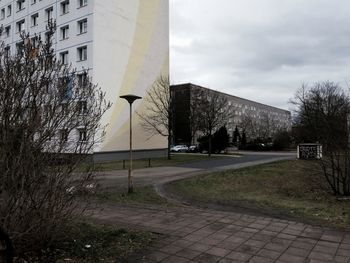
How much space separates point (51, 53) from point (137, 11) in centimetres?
3661

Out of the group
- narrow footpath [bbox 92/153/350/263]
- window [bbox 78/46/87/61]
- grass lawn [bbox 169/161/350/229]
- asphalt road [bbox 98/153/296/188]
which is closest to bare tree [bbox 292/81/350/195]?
grass lawn [bbox 169/161/350/229]

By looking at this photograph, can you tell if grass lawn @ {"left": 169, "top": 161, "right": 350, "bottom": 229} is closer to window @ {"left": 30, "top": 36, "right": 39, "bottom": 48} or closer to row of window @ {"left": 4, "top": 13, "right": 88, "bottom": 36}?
window @ {"left": 30, "top": 36, "right": 39, "bottom": 48}

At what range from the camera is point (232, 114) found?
184 feet

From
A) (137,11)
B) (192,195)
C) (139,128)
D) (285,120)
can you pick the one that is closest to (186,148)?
(139,128)

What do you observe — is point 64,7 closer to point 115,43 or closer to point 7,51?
point 115,43

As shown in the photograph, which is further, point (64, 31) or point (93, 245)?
point (64, 31)

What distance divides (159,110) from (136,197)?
28.5 meters

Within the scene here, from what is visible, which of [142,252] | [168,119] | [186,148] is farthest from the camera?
[186,148]

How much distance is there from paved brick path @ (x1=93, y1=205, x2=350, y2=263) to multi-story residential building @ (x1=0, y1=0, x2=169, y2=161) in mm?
25502

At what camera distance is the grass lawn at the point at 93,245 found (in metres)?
5.33

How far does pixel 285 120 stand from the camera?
129500mm

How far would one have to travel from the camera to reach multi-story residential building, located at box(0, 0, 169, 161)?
1393 inches

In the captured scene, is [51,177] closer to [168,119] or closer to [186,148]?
[168,119]

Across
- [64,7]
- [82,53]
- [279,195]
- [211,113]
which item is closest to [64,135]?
[279,195]
